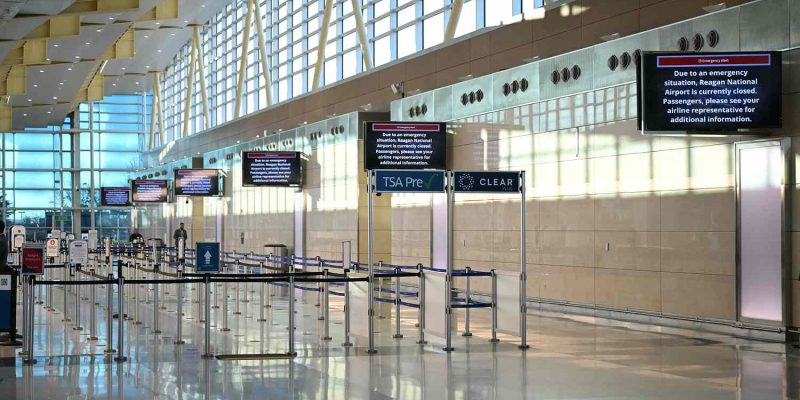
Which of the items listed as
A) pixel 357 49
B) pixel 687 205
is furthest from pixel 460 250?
pixel 357 49

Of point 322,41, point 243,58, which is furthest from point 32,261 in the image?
point 243,58

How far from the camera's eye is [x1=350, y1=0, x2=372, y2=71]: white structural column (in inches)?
1324

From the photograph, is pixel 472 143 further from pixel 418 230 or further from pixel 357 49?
pixel 357 49

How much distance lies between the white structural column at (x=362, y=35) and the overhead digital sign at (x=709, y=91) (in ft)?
62.8

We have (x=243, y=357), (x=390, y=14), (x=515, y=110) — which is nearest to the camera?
(x=243, y=357)

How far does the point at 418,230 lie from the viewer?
27062 millimetres

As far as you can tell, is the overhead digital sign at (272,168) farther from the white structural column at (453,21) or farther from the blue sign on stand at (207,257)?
the blue sign on stand at (207,257)

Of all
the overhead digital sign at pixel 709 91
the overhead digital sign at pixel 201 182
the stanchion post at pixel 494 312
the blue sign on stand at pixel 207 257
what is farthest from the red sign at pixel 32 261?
the overhead digital sign at pixel 201 182

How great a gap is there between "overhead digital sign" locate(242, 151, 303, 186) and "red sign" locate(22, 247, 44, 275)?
798 inches

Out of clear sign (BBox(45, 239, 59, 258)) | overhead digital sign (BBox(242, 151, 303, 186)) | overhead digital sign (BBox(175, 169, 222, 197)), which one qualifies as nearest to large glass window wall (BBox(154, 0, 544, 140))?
overhead digital sign (BBox(242, 151, 303, 186))

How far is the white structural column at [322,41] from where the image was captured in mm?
37594

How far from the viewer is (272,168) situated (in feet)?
119

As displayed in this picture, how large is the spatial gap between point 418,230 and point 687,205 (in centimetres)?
1153

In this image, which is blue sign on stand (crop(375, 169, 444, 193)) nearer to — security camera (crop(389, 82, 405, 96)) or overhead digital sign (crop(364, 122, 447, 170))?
overhead digital sign (crop(364, 122, 447, 170))
